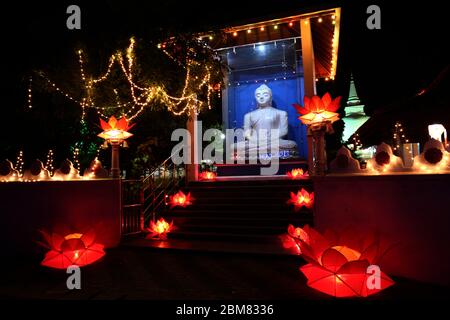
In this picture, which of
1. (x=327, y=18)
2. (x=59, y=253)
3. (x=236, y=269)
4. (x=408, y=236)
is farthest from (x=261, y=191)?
(x=327, y=18)

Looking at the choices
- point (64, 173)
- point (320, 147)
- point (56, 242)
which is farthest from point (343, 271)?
point (64, 173)

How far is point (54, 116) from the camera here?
8.35 m

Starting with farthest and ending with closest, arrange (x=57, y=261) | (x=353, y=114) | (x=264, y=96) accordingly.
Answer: (x=353, y=114)
(x=264, y=96)
(x=57, y=261)

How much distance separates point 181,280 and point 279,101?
10616 millimetres

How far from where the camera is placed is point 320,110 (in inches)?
196

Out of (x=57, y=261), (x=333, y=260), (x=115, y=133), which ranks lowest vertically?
(x=57, y=261)

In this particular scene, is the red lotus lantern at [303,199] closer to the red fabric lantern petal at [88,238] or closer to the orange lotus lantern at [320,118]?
the orange lotus lantern at [320,118]

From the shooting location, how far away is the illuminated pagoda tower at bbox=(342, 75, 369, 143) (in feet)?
103

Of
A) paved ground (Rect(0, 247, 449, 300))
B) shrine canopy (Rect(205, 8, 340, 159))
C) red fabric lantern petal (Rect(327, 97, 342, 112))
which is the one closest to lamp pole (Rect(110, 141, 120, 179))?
paved ground (Rect(0, 247, 449, 300))

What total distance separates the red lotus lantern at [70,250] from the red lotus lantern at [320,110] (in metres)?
3.84

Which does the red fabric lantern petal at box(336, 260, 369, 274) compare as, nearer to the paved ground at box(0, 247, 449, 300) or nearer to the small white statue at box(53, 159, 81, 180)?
the paved ground at box(0, 247, 449, 300)

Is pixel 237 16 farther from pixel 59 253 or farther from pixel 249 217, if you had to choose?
pixel 59 253

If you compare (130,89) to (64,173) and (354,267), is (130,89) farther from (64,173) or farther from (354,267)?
(354,267)

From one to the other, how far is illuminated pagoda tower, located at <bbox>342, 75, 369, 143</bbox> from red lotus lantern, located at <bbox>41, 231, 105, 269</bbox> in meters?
30.3
